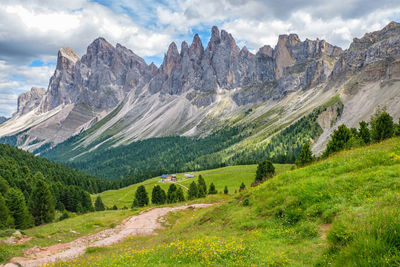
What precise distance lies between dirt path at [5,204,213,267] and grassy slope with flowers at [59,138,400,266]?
2.86m

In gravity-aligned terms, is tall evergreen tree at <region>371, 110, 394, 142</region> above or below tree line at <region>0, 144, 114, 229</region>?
above

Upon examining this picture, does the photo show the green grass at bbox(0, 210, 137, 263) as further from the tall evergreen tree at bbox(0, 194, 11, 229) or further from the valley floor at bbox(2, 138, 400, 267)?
the tall evergreen tree at bbox(0, 194, 11, 229)

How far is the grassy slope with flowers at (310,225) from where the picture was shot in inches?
262

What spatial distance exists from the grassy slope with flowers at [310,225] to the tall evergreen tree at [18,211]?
33431 mm

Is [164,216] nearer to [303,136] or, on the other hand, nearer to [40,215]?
[40,215]

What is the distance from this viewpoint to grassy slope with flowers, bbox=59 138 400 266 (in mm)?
6648

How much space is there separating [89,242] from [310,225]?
895 inches

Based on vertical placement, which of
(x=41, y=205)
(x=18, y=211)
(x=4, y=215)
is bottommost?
(x=41, y=205)

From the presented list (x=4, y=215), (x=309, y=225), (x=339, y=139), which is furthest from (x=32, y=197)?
(x=339, y=139)

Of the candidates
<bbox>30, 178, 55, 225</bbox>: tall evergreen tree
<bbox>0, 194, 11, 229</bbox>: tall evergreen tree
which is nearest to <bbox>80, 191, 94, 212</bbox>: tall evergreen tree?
<bbox>30, 178, 55, 225</bbox>: tall evergreen tree

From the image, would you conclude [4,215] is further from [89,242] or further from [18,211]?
[89,242]

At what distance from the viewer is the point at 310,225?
1252cm

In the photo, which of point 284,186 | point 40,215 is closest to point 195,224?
point 284,186

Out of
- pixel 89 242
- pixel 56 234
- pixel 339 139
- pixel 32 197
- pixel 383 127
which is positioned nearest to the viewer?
pixel 89 242
